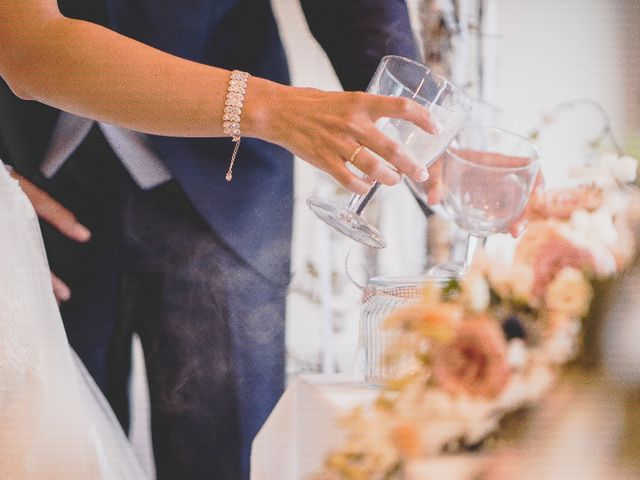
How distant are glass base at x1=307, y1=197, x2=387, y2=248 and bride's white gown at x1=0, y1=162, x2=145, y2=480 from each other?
0.39 m

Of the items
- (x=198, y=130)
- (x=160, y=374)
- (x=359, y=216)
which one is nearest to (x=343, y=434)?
(x=359, y=216)

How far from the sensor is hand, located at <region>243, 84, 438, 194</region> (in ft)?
2.97

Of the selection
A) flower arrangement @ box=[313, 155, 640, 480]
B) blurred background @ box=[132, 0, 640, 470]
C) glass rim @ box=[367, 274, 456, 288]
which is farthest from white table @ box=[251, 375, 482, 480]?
blurred background @ box=[132, 0, 640, 470]

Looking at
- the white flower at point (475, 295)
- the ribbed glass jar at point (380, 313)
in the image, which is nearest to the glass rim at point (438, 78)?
the ribbed glass jar at point (380, 313)

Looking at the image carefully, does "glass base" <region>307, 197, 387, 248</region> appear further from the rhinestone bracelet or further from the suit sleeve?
the suit sleeve

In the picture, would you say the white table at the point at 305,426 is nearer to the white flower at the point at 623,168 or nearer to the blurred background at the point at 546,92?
the white flower at the point at 623,168

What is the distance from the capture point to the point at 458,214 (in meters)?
1.13

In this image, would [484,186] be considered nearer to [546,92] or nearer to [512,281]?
[512,281]

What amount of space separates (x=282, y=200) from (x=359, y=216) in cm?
44

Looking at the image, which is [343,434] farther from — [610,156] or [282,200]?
[282,200]

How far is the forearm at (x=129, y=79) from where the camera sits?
97 cm

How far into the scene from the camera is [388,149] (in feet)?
2.97

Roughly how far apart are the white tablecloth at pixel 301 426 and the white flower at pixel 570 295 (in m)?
0.42

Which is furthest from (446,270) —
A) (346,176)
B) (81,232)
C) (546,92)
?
(546,92)
